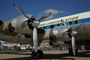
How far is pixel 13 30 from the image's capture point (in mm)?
9734

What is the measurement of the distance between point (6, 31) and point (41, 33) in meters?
3.50

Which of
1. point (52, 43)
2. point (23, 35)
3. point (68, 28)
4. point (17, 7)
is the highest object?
point (17, 7)

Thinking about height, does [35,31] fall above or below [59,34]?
above

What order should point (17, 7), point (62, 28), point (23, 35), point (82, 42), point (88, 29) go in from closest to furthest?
point (17, 7)
point (23, 35)
point (88, 29)
point (62, 28)
point (82, 42)

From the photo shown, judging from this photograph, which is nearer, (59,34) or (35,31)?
(35,31)

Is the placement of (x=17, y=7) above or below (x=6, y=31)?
above

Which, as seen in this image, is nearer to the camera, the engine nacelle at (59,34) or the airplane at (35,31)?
the airplane at (35,31)

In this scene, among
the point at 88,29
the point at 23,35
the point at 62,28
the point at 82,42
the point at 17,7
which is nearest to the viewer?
the point at 17,7

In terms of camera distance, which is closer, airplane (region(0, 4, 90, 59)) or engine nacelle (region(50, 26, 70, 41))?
airplane (region(0, 4, 90, 59))

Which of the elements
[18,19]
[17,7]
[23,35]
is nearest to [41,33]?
[23,35]

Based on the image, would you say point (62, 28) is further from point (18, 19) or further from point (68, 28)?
point (18, 19)

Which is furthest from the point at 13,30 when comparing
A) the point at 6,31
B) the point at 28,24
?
the point at 28,24

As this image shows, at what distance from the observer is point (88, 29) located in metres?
11.1

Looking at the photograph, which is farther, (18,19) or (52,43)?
(52,43)
